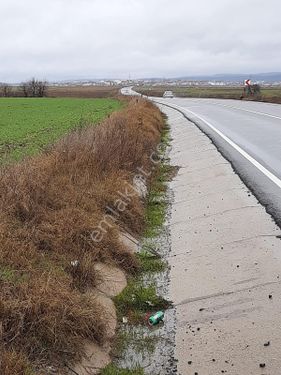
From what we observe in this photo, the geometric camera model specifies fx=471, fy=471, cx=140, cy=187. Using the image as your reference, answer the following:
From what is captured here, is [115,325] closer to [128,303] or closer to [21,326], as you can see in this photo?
[128,303]

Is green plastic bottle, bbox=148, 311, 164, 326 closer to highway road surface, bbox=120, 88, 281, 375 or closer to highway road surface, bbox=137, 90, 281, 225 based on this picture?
highway road surface, bbox=120, 88, 281, 375

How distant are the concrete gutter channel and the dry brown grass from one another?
0.77m

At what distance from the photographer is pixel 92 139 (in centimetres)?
→ 975

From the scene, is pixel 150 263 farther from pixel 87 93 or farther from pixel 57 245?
pixel 87 93

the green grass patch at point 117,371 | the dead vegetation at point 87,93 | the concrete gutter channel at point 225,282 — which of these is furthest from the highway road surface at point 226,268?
the dead vegetation at point 87,93

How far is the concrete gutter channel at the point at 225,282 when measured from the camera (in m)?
3.92

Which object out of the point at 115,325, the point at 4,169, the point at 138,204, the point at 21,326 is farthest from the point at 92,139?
the point at 21,326

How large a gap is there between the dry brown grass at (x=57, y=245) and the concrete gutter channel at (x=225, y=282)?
771 mm

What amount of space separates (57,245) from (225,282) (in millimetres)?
1941

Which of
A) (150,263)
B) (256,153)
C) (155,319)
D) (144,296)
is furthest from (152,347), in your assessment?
(256,153)

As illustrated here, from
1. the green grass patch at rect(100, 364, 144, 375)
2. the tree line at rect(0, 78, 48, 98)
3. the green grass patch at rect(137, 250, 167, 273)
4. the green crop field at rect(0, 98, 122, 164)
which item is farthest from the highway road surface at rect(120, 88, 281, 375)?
the tree line at rect(0, 78, 48, 98)

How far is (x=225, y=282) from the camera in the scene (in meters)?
5.15

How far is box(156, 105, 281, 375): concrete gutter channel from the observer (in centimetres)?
392

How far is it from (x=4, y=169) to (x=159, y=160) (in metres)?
6.82
